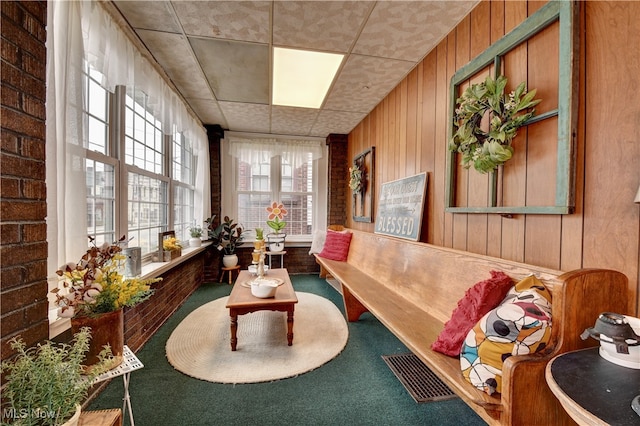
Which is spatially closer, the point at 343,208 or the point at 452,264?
the point at 452,264

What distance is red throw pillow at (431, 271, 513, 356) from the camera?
4.17 ft

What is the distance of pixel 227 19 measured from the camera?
1.94 m

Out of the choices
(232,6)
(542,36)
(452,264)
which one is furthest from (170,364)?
(542,36)

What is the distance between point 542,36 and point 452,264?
1332 mm

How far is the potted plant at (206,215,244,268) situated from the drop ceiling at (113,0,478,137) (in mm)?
1981

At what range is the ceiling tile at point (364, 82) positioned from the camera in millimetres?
2469

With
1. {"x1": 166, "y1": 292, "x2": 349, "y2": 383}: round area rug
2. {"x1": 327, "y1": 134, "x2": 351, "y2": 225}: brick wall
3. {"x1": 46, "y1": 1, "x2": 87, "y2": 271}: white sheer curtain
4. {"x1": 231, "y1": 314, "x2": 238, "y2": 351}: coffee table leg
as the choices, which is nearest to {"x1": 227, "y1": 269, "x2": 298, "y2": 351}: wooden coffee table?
{"x1": 231, "y1": 314, "x2": 238, "y2": 351}: coffee table leg

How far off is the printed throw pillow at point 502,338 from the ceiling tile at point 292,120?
3243 mm

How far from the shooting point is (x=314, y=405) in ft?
5.21

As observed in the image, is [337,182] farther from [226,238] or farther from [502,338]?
[502,338]

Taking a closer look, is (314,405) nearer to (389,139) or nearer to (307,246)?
(389,139)

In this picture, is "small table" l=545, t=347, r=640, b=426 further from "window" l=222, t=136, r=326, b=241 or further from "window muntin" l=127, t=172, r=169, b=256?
"window" l=222, t=136, r=326, b=241

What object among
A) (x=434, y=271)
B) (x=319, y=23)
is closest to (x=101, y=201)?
(x=319, y=23)

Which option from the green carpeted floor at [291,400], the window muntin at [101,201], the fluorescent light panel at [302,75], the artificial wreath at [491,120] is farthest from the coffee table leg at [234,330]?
the fluorescent light panel at [302,75]
